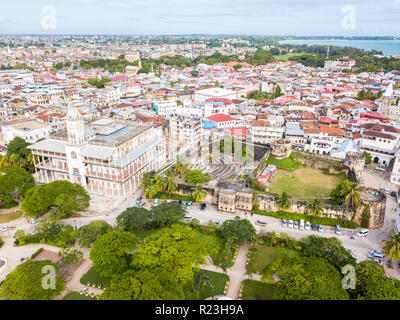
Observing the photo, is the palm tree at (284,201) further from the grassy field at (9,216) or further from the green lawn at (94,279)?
the grassy field at (9,216)

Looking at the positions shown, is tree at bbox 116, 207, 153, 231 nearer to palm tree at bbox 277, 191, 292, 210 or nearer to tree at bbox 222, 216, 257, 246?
tree at bbox 222, 216, 257, 246

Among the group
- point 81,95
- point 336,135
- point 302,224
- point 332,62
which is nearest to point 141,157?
point 302,224

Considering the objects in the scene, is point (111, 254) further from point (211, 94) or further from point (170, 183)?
point (211, 94)

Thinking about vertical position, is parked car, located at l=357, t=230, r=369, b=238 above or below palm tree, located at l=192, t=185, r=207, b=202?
below

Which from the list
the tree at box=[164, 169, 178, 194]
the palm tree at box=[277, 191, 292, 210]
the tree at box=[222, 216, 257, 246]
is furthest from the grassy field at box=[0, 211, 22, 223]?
the palm tree at box=[277, 191, 292, 210]

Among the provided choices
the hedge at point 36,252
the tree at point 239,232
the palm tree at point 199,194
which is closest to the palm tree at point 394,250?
the tree at point 239,232

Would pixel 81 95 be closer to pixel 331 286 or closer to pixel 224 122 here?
pixel 224 122

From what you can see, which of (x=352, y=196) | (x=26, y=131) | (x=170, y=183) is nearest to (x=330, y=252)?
(x=352, y=196)
